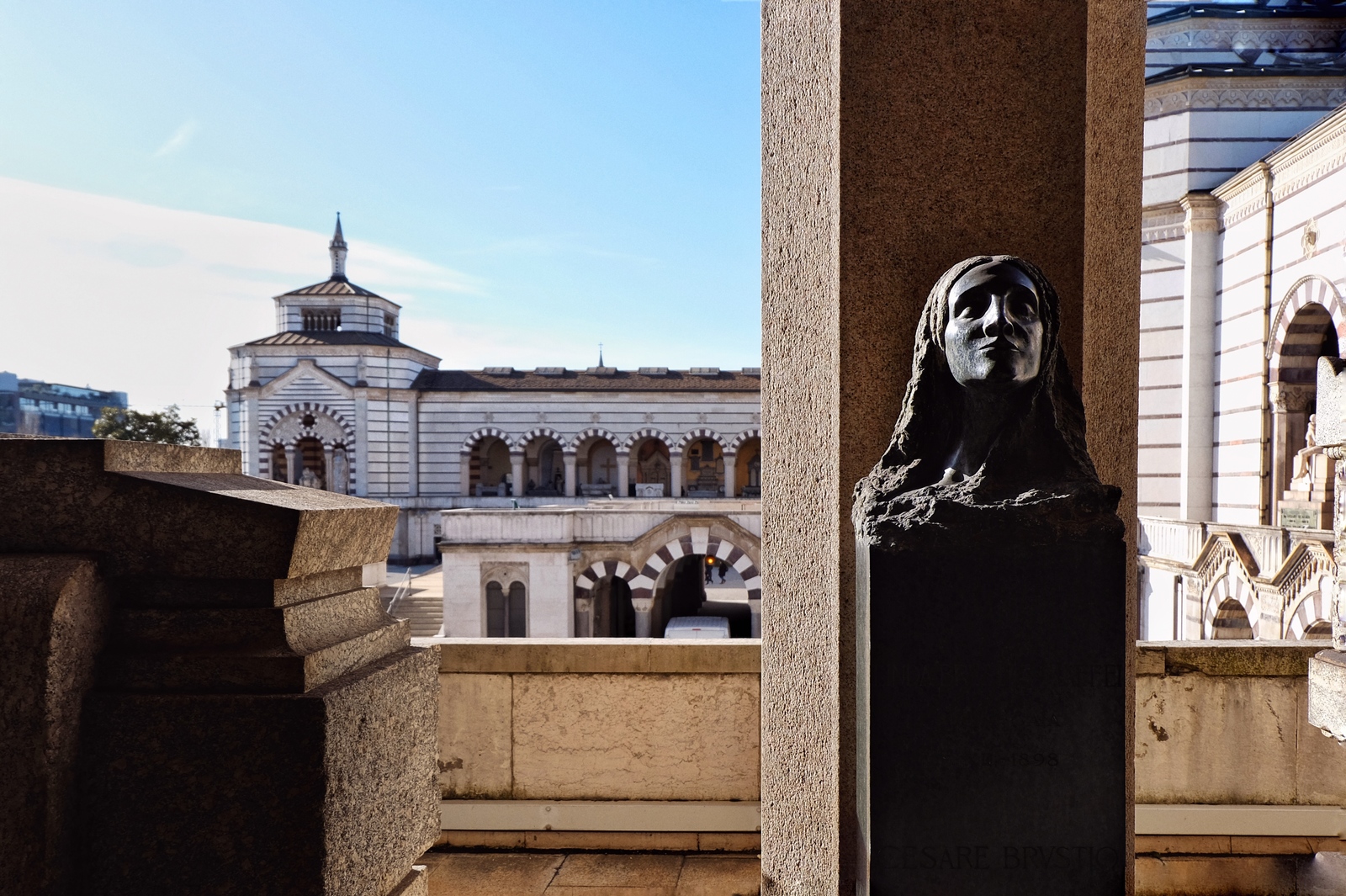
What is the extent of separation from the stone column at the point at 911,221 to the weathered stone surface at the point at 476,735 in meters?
1.34

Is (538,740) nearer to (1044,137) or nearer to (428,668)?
(428,668)

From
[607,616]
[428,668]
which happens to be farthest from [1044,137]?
[607,616]

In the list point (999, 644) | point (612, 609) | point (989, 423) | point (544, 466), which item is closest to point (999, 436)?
point (989, 423)

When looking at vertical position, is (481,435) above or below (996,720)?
above

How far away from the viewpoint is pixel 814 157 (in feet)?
7.81

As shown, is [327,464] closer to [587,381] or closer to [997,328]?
[587,381]

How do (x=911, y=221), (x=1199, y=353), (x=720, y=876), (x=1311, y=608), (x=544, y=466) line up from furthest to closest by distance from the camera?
(x=544, y=466)
(x=1199, y=353)
(x=1311, y=608)
(x=720, y=876)
(x=911, y=221)

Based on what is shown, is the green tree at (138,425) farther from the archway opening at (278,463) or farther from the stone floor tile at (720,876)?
the stone floor tile at (720,876)

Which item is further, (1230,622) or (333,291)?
(333,291)

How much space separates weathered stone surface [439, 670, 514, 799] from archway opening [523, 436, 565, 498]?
25535 mm

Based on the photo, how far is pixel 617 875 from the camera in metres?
2.90

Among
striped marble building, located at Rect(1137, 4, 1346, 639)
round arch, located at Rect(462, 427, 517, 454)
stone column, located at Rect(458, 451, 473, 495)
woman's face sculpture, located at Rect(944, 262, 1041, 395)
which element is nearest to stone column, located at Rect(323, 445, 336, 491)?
stone column, located at Rect(458, 451, 473, 495)

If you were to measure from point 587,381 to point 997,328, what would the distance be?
24284 millimetres

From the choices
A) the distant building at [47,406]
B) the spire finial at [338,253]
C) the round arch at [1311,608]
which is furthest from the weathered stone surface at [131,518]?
the spire finial at [338,253]
